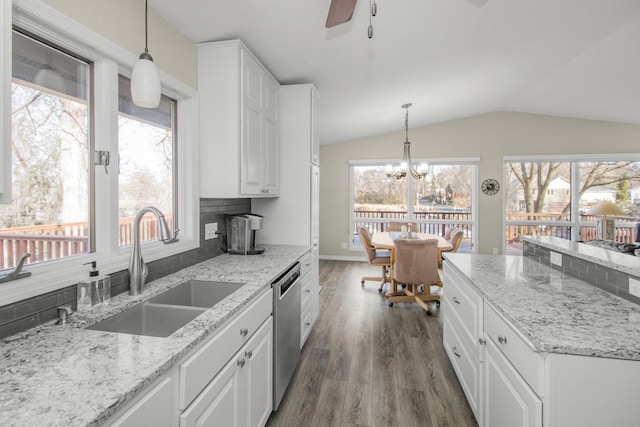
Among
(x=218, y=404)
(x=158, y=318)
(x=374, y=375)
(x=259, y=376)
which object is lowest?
(x=374, y=375)

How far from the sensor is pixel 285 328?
202cm

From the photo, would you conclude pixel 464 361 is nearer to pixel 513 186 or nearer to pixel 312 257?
pixel 312 257

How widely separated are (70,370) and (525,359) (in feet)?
4.90

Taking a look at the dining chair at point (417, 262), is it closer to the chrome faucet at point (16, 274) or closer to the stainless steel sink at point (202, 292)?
the stainless steel sink at point (202, 292)

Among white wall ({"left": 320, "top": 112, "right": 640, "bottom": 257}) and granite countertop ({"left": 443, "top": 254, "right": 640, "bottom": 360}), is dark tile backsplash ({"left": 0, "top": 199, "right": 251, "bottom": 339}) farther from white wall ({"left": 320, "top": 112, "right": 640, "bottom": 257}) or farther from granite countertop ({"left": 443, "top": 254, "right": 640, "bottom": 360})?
white wall ({"left": 320, "top": 112, "right": 640, "bottom": 257})

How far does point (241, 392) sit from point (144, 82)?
54.5 inches

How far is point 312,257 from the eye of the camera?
2986 millimetres

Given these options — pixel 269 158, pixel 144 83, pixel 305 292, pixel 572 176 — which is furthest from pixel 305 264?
pixel 572 176

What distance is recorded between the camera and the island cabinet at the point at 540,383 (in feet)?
3.37

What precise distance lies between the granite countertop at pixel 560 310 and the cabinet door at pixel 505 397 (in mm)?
205

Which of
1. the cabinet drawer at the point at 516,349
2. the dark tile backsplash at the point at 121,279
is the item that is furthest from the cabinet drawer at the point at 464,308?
the dark tile backsplash at the point at 121,279

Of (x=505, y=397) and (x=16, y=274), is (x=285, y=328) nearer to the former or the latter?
(x=505, y=397)

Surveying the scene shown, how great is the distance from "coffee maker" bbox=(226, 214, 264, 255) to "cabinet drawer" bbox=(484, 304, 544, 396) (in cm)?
167

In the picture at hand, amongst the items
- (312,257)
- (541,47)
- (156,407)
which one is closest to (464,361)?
(312,257)
